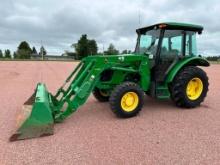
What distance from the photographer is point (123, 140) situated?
412 cm

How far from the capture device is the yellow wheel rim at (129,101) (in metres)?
5.29

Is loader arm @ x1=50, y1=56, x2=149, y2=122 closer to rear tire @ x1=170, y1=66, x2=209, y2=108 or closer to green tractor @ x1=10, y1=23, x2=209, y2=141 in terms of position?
green tractor @ x1=10, y1=23, x2=209, y2=141

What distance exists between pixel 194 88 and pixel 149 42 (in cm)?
173

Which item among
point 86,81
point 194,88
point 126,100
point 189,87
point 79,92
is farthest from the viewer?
point 194,88

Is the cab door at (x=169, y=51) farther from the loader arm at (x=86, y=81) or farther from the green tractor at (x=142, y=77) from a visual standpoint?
the loader arm at (x=86, y=81)

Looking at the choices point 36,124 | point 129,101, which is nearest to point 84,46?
point 129,101

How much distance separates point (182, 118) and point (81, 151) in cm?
267

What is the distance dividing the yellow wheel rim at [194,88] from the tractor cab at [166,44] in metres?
0.71

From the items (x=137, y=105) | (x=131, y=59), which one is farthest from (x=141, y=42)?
(x=137, y=105)

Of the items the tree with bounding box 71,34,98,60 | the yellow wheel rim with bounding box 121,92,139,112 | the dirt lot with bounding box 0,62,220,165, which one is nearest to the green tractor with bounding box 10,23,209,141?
the yellow wheel rim with bounding box 121,92,139,112

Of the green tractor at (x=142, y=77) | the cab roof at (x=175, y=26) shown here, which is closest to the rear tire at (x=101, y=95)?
the green tractor at (x=142, y=77)

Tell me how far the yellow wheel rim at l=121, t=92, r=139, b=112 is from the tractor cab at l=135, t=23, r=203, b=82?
1.05 m

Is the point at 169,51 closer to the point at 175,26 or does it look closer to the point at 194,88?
the point at 175,26

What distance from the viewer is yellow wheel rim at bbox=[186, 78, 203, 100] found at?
21.1 ft
